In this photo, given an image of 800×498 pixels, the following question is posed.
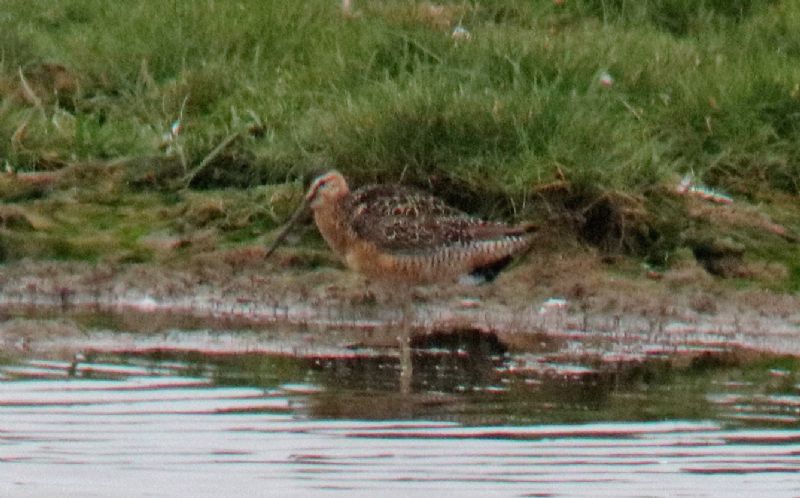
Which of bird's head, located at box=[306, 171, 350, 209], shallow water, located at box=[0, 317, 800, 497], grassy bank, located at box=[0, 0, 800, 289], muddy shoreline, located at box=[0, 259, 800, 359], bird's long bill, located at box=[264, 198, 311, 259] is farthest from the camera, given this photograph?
grassy bank, located at box=[0, 0, 800, 289]

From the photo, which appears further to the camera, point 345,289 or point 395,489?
point 345,289

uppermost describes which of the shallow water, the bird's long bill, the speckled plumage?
the shallow water

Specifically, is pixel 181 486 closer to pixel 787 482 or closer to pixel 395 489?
pixel 395 489

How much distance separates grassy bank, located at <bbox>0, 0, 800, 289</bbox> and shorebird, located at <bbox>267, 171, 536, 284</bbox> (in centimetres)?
47

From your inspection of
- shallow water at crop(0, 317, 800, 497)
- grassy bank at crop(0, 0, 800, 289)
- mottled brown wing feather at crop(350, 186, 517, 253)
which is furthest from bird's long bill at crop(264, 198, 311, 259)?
shallow water at crop(0, 317, 800, 497)

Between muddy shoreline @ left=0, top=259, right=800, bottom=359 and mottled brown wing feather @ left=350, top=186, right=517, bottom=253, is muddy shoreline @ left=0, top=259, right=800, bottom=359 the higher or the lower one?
the lower one

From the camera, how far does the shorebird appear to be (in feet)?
28.6

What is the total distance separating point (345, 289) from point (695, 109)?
246cm

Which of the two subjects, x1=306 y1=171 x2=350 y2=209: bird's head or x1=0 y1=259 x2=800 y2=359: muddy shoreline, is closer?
x1=0 y1=259 x2=800 y2=359: muddy shoreline

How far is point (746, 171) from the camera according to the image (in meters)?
9.98

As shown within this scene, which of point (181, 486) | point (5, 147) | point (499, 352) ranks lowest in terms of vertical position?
point (5, 147)

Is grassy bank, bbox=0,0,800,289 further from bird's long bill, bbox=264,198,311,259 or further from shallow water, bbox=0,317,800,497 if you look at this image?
shallow water, bbox=0,317,800,497

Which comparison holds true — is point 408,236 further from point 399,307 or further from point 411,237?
point 399,307

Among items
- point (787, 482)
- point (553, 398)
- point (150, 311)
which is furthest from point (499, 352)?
point (787, 482)
